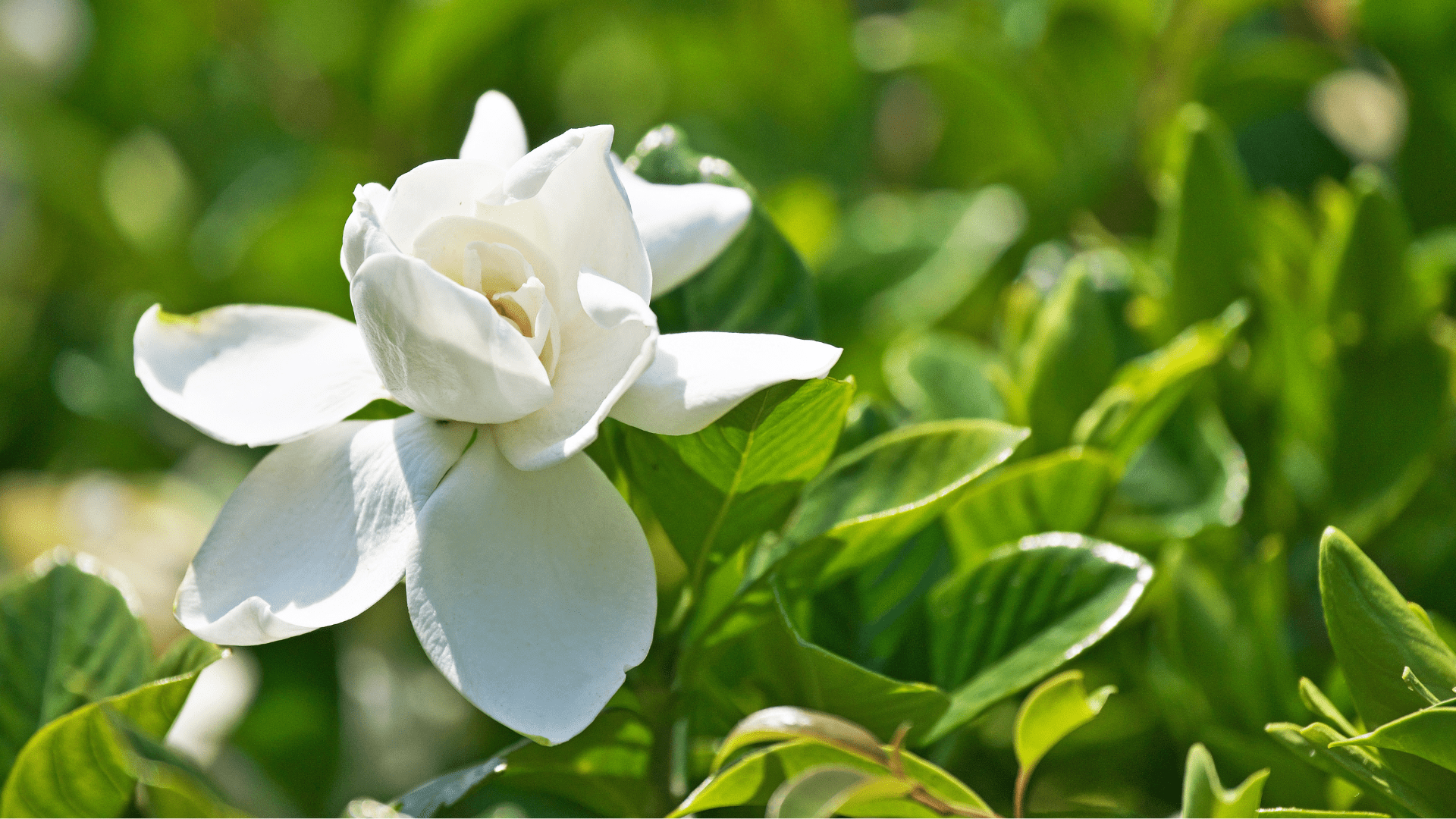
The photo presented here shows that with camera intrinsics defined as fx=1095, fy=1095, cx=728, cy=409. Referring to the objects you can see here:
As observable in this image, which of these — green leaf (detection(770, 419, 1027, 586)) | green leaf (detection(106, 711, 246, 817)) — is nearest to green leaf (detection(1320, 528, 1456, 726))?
green leaf (detection(770, 419, 1027, 586))

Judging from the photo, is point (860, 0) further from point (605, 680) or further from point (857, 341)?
point (605, 680)

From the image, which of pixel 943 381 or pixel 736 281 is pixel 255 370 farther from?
pixel 943 381

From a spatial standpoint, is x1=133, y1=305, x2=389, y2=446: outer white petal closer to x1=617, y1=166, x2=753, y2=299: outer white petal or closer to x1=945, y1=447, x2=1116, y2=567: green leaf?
x1=617, y1=166, x2=753, y2=299: outer white petal

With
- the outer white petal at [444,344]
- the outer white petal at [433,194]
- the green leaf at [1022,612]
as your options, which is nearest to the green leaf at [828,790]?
the green leaf at [1022,612]

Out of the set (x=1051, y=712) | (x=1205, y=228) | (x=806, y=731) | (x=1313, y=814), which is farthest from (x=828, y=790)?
(x=1205, y=228)

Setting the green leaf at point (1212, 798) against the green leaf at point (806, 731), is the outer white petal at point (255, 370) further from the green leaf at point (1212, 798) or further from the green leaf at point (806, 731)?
the green leaf at point (1212, 798)

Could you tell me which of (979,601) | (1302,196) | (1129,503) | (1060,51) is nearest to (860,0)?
(1060,51)
